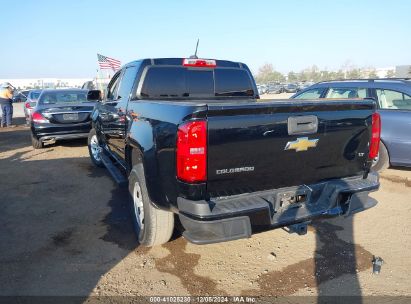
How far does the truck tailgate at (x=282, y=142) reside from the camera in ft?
8.89

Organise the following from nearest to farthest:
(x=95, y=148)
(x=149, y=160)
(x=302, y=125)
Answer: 1. (x=302, y=125)
2. (x=149, y=160)
3. (x=95, y=148)

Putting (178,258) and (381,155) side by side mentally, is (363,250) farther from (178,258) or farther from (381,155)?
(381,155)

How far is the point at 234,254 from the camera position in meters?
3.70

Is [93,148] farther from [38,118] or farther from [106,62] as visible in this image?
[106,62]

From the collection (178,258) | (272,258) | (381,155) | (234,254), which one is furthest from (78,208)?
(381,155)

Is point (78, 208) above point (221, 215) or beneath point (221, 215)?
beneath

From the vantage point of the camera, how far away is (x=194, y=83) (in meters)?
4.63

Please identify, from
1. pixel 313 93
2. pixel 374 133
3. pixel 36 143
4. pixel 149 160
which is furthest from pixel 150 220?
pixel 36 143

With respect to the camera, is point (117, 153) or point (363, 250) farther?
point (117, 153)

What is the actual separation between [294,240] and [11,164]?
6620 mm

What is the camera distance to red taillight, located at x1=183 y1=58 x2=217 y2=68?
455cm

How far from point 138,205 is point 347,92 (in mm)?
4750

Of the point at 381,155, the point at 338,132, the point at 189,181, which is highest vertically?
the point at 338,132

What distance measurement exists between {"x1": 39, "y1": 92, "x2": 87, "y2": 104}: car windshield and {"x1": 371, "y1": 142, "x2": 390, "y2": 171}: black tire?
7582 mm
